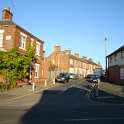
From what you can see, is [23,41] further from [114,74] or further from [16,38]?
[114,74]

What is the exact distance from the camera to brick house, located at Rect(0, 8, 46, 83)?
37.8 metres

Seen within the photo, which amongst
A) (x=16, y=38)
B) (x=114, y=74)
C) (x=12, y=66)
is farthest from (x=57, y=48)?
(x=12, y=66)

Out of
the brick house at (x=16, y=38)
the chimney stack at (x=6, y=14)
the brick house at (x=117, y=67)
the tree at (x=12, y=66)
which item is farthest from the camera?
the brick house at (x=117, y=67)

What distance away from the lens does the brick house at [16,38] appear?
37844 mm

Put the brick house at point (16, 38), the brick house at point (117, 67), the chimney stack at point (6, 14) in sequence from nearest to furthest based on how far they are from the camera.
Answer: the brick house at point (16, 38)
the chimney stack at point (6, 14)
the brick house at point (117, 67)

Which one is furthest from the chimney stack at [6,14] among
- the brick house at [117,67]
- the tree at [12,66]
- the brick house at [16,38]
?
the brick house at [117,67]

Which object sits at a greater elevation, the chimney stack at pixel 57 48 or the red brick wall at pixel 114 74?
the chimney stack at pixel 57 48

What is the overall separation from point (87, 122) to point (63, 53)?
78.8 metres

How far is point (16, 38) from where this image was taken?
3828cm

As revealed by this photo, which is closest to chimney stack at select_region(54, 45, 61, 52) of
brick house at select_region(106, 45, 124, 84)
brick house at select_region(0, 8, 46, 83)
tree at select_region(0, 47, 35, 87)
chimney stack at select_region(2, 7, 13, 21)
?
brick house at select_region(106, 45, 124, 84)

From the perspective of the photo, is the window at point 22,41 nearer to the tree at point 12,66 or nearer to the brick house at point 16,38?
the brick house at point 16,38

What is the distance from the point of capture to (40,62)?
48.2m

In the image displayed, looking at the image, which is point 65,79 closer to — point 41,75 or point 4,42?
point 41,75

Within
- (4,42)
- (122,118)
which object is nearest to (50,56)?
(4,42)
